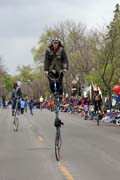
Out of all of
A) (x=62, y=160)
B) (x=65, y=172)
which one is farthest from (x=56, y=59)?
(x=65, y=172)

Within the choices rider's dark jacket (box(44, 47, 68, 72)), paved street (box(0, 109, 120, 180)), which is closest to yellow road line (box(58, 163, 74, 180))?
paved street (box(0, 109, 120, 180))

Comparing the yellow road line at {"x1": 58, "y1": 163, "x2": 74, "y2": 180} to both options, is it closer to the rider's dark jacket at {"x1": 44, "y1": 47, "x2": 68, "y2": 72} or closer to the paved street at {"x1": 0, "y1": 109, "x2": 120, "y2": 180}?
the paved street at {"x1": 0, "y1": 109, "x2": 120, "y2": 180}

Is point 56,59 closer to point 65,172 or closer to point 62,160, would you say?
point 62,160

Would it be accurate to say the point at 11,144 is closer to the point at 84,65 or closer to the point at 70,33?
the point at 84,65

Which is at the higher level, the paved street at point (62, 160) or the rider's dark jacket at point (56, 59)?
the rider's dark jacket at point (56, 59)

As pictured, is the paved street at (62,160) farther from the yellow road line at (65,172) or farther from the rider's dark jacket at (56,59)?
the rider's dark jacket at (56,59)

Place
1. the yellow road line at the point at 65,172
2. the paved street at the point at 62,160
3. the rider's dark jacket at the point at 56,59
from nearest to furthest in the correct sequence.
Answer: the yellow road line at the point at 65,172 → the paved street at the point at 62,160 → the rider's dark jacket at the point at 56,59

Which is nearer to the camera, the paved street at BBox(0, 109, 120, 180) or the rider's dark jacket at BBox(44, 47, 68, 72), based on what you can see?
the paved street at BBox(0, 109, 120, 180)

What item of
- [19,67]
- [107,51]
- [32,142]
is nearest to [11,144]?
[32,142]

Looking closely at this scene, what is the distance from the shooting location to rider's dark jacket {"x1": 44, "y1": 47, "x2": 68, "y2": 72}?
13656 millimetres

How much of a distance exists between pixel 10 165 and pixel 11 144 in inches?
216

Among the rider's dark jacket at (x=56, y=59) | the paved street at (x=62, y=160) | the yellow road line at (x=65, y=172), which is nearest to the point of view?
the yellow road line at (x=65, y=172)

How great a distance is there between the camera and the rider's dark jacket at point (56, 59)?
44.8 feet

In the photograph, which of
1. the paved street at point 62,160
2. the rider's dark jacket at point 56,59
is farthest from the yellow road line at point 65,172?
the rider's dark jacket at point 56,59
